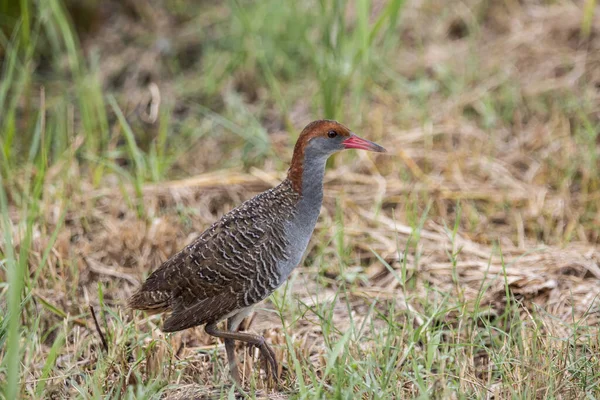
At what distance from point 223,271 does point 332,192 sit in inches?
75.7

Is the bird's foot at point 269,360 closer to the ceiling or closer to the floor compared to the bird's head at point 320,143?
closer to the floor

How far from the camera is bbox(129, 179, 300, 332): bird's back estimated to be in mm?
3381

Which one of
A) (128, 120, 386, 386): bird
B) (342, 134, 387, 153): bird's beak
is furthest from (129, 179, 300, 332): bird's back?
(342, 134, 387, 153): bird's beak

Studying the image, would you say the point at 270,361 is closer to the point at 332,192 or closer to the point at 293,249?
the point at 293,249

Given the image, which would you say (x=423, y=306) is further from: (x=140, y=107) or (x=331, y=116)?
(x=140, y=107)

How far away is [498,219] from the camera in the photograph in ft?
16.7

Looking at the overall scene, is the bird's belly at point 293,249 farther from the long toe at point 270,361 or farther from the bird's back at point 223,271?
the long toe at point 270,361

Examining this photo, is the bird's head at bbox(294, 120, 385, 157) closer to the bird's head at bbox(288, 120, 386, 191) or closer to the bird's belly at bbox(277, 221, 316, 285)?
the bird's head at bbox(288, 120, 386, 191)

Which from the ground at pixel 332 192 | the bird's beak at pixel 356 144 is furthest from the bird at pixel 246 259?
the ground at pixel 332 192

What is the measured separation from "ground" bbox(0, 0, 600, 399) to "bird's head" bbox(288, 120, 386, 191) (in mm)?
550

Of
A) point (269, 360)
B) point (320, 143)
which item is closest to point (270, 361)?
point (269, 360)

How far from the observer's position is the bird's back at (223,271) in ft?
11.1

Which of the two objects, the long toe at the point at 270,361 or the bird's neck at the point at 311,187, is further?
the bird's neck at the point at 311,187

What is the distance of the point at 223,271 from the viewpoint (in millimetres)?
3416
